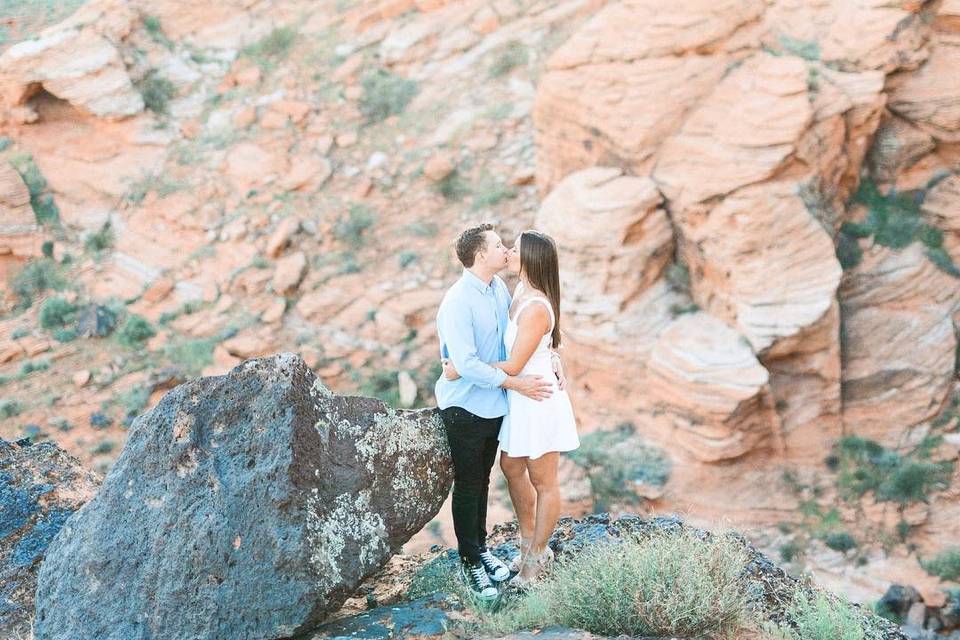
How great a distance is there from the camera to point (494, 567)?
16.4ft

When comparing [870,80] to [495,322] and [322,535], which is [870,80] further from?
[322,535]

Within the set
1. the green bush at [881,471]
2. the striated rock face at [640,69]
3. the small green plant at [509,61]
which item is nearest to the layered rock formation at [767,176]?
the striated rock face at [640,69]

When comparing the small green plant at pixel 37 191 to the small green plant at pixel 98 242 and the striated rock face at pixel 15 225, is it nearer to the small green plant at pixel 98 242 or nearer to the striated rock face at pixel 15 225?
the striated rock face at pixel 15 225

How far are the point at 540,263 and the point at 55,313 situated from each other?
11.1m

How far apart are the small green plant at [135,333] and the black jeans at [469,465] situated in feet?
31.9

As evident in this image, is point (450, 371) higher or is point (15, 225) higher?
point (450, 371)

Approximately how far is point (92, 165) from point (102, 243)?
157cm

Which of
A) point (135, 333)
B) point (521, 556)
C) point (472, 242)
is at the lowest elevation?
point (135, 333)

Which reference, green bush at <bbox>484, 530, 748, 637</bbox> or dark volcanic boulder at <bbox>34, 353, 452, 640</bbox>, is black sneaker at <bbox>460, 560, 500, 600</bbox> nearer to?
green bush at <bbox>484, 530, 748, 637</bbox>

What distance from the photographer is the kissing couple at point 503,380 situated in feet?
15.0

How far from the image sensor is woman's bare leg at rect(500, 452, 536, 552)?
4.80m

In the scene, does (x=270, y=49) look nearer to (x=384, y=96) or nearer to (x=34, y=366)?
(x=384, y=96)

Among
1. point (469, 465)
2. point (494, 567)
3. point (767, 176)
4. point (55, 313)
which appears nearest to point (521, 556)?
point (494, 567)

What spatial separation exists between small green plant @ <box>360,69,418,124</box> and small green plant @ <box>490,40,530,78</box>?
4.76ft
